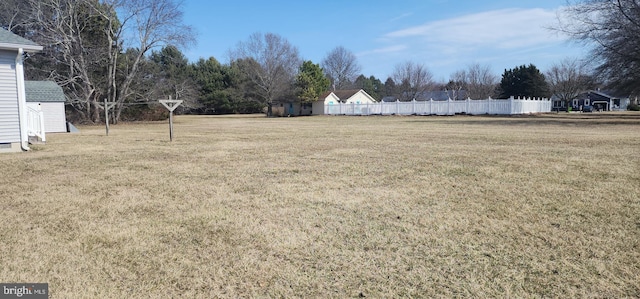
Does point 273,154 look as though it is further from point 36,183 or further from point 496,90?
point 496,90

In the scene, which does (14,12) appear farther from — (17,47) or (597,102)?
(597,102)

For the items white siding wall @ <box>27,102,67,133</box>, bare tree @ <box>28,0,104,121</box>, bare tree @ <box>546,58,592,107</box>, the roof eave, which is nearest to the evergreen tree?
bare tree @ <box>546,58,592,107</box>

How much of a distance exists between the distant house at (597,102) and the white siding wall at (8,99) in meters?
68.1

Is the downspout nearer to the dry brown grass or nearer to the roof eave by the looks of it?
the roof eave

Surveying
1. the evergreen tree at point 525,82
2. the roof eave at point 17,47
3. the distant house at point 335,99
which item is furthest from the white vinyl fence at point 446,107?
the roof eave at point 17,47

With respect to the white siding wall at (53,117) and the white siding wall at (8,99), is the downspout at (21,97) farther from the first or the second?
the white siding wall at (53,117)

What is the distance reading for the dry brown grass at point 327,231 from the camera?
2.60 m

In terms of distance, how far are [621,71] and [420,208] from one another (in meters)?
27.6

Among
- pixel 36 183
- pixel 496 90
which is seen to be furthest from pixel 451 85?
pixel 36 183

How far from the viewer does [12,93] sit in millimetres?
9500

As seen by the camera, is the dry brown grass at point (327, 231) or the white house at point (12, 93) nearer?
the dry brown grass at point (327, 231)

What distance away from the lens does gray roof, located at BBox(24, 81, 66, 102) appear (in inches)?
751

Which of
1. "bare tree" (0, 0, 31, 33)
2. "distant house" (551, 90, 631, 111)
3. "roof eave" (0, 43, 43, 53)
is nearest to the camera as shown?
"roof eave" (0, 43, 43, 53)

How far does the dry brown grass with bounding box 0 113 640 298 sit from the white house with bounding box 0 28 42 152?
3321 mm
